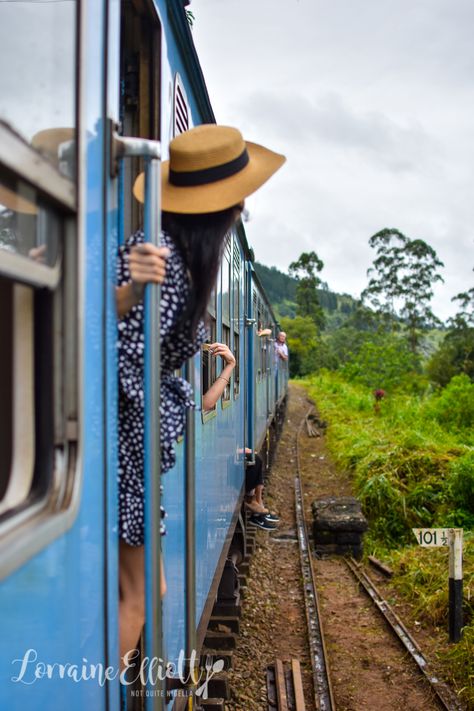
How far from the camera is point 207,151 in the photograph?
5.65 feet

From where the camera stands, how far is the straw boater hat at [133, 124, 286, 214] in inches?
66.2

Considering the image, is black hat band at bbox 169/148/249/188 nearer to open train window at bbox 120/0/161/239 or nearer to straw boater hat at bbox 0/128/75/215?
open train window at bbox 120/0/161/239

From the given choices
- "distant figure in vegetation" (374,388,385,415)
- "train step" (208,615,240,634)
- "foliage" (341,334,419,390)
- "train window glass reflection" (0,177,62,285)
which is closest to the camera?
"train window glass reflection" (0,177,62,285)

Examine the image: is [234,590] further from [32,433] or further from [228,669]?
[32,433]

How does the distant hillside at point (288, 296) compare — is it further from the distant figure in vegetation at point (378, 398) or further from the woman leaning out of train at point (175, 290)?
the woman leaning out of train at point (175, 290)

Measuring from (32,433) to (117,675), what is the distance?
2.58 feet

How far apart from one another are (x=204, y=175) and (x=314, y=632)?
187 inches

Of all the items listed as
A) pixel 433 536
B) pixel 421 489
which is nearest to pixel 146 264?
pixel 433 536

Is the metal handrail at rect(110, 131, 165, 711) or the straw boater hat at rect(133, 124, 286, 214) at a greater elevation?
the straw boater hat at rect(133, 124, 286, 214)

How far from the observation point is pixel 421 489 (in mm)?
8727

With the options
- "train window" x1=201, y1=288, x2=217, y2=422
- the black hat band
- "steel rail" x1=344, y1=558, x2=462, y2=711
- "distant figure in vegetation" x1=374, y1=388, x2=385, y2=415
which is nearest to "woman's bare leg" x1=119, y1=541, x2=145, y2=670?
the black hat band

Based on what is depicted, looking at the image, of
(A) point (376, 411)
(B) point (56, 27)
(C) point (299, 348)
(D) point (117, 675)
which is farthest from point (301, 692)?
(C) point (299, 348)

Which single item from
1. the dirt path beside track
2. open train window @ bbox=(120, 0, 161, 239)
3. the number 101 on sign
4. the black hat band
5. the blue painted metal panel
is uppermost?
open train window @ bbox=(120, 0, 161, 239)

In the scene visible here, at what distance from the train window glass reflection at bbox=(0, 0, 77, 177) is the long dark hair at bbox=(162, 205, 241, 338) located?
0.50 meters
